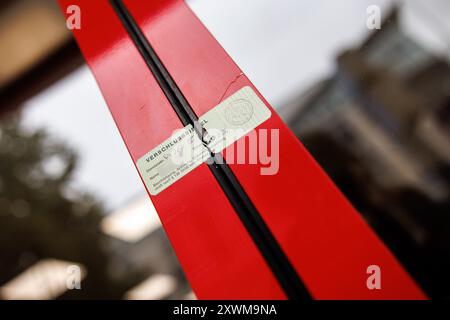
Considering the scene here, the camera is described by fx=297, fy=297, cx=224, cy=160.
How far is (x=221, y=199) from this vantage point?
0.65 meters

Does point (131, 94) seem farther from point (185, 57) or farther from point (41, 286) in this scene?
point (41, 286)

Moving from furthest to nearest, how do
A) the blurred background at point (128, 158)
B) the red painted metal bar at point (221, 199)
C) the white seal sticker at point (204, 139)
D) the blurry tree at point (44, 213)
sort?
the blurry tree at point (44, 213)
the blurred background at point (128, 158)
the white seal sticker at point (204, 139)
the red painted metal bar at point (221, 199)

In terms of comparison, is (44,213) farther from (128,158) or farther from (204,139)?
(204,139)

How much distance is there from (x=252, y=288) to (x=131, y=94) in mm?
576

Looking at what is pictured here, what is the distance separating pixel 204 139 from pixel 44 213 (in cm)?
288

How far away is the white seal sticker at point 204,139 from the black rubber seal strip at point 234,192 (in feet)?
0.07

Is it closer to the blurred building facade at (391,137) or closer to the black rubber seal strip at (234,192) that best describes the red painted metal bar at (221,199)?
the black rubber seal strip at (234,192)

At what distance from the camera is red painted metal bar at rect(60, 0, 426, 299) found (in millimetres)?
559

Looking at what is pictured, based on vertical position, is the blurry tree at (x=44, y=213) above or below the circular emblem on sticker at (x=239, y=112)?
above

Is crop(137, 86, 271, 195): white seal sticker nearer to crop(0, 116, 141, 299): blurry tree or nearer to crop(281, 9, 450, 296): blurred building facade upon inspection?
crop(281, 9, 450, 296): blurred building facade

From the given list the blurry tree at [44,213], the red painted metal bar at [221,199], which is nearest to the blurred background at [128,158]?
the blurry tree at [44,213]

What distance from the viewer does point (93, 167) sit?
275 centimetres

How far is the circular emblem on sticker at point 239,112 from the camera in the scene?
699 mm

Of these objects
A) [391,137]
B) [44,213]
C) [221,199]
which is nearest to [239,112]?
[221,199]
